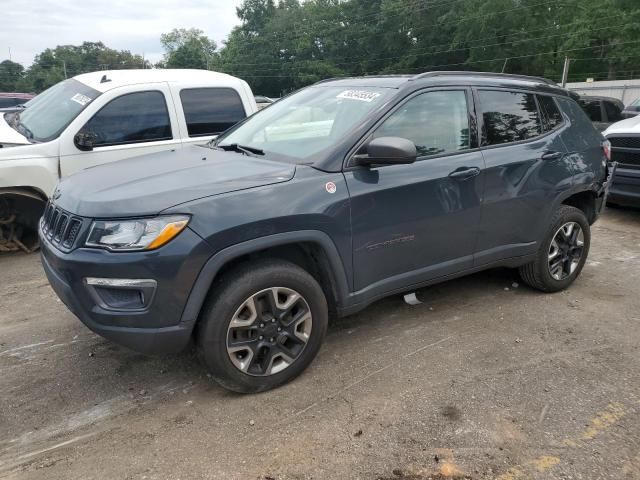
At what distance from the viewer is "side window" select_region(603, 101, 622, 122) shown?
1094 centimetres

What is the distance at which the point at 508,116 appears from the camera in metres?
4.05

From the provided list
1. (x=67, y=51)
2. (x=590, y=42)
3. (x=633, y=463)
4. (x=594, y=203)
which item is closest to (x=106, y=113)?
(x=594, y=203)

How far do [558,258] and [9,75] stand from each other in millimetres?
92238

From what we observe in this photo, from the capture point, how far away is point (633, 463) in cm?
251

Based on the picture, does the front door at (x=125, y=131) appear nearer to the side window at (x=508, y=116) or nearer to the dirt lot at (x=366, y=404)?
the dirt lot at (x=366, y=404)

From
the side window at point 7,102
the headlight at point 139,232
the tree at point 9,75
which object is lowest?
the headlight at point 139,232

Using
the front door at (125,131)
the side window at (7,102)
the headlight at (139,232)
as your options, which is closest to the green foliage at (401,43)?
the side window at (7,102)

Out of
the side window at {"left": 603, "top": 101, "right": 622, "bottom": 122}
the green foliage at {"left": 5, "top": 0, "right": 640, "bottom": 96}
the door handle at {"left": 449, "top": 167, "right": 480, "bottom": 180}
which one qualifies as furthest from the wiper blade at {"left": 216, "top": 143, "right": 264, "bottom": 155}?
the green foliage at {"left": 5, "top": 0, "right": 640, "bottom": 96}

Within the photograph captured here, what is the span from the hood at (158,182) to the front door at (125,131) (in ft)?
7.40

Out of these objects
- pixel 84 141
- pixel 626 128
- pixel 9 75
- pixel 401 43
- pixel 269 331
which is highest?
pixel 9 75

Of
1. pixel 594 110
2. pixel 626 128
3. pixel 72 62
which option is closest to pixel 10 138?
pixel 626 128

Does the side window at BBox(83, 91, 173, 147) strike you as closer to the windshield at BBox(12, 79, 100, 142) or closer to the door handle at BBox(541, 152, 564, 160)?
the windshield at BBox(12, 79, 100, 142)

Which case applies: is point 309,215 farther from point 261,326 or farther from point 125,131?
point 125,131

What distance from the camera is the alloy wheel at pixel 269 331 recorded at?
2.88 m
